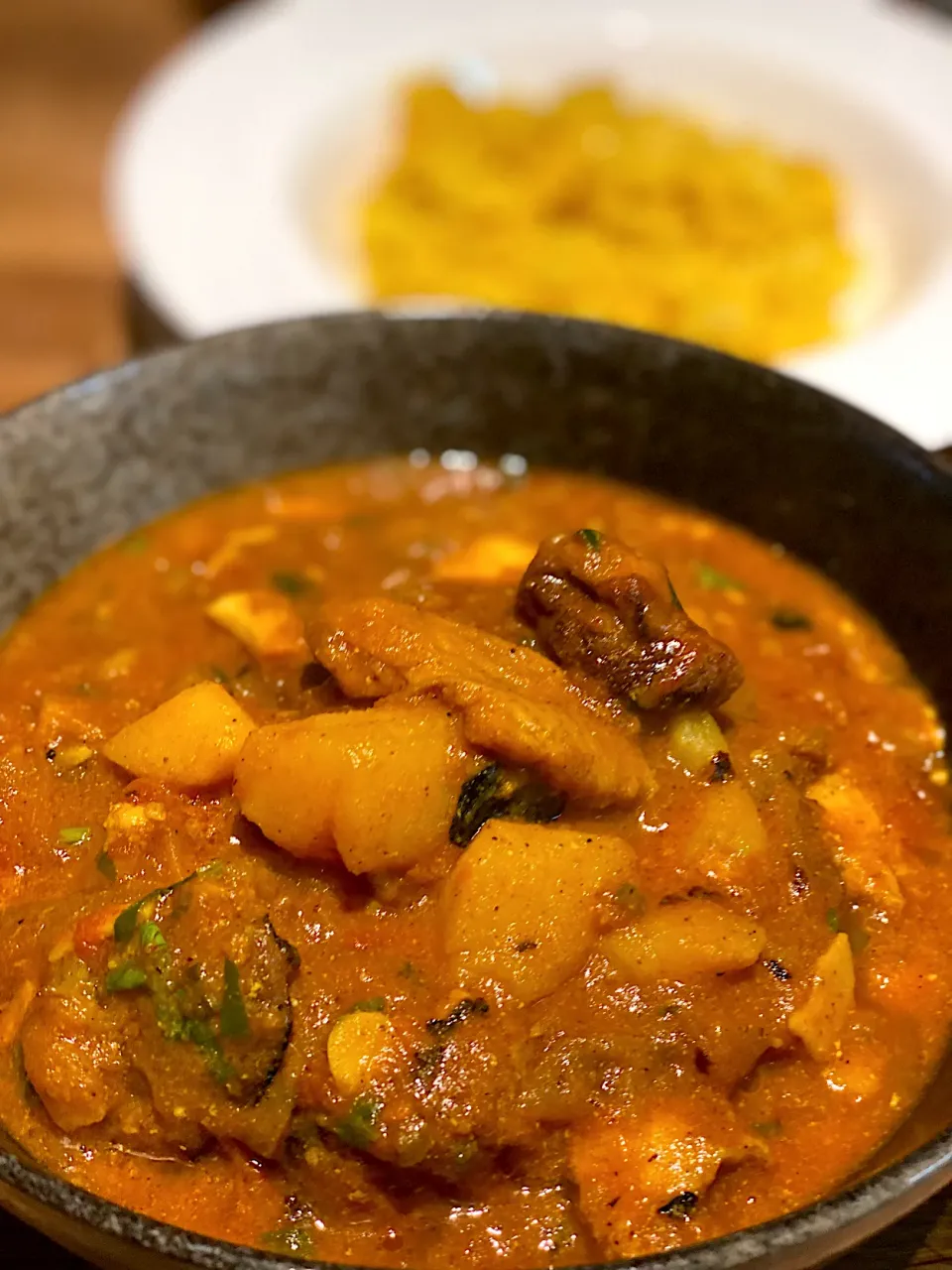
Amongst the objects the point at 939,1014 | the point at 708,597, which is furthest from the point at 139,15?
the point at 939,1014

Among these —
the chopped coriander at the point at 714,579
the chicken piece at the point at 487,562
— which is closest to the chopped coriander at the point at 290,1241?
the chicken piece at the point at 487,562

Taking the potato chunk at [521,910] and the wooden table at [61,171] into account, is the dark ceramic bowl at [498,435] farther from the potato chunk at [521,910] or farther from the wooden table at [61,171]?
the wooden table at [61,171]

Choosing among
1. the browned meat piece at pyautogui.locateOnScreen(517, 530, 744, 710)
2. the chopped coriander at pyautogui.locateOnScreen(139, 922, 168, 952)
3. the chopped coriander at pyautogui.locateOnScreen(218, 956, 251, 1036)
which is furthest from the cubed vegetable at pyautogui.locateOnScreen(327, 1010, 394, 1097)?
the browned meat piece at pyautogui.locateOnScreen(517, 530, 744, 710)

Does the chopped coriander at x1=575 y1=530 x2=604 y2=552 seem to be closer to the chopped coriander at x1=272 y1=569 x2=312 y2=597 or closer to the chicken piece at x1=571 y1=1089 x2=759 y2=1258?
the chopped coriander at x1=272 y1=569 x2=312 y2=597

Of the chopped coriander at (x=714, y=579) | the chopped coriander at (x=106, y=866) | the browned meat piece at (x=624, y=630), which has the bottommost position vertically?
the chopped coriander at (x=106, y=866)

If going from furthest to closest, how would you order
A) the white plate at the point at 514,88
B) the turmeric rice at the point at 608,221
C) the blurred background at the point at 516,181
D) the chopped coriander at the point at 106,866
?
the turmeric rice at the point at 608,221, the blurred background at the point at 516,181, the white plate at the point at 514,88, the chopped coriander at the point at 106,866

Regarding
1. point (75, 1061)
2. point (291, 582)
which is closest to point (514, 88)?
point (291, 582)

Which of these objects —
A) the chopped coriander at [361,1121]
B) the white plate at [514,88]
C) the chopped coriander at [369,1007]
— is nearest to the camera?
the chopped coriander at [361,1121]
